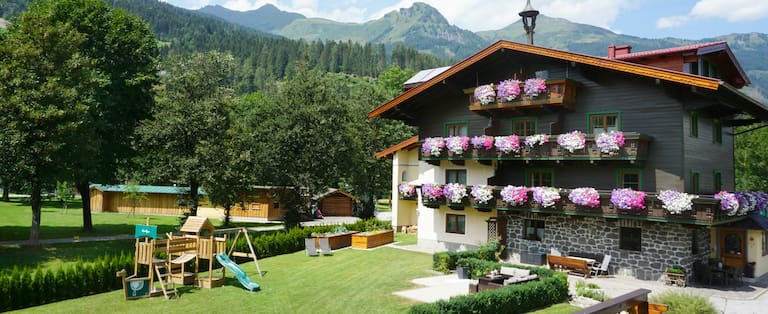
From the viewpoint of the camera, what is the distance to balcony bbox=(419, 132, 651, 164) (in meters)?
20.5

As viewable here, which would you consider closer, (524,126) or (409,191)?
(524,126)

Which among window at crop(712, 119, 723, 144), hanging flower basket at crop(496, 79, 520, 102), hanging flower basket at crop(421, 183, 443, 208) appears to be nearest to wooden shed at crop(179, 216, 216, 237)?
hanging flower basket at crop(421, 183, 443, 208)

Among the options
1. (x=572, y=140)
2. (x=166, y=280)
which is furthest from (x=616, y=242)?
(x=166, y=280)

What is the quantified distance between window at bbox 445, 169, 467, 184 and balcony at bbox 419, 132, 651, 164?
35.9 inches

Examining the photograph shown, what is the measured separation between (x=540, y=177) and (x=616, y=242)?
458 centimetres

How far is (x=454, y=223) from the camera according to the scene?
27.9 meters

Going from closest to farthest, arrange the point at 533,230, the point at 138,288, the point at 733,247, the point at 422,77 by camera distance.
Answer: the point at 138,288 → the point at 733,247 → the point at 533,230 → the point at 422,77

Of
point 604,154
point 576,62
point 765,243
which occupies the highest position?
point 576,62

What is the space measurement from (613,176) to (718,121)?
7.13 metres

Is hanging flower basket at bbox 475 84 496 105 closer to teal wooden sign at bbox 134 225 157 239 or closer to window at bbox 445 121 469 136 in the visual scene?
window at bbox 445 121 469 136

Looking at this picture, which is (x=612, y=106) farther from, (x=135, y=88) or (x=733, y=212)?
(x=135, y=88)

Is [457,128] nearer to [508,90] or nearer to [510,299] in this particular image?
[508,90]

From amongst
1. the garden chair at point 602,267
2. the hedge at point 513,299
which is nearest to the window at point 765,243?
the garden chair at point 602,267

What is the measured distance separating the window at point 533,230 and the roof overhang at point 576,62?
25.8ft
